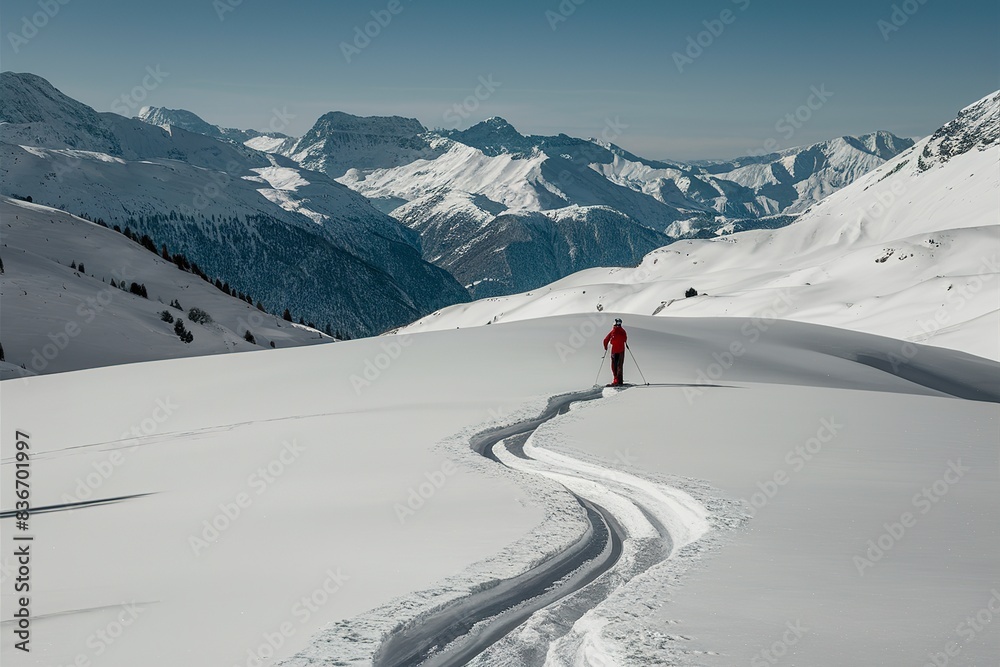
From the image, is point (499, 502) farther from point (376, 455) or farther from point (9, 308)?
point (9, 308)

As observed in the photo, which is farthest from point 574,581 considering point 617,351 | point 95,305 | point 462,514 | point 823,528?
point 95,305

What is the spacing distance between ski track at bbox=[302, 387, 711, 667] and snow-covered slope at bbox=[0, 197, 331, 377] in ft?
95.1

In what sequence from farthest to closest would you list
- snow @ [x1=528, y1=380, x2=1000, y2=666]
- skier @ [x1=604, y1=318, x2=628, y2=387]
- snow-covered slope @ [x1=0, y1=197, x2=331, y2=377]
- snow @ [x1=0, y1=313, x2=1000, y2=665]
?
1. snow-covered slope @ [x1=0, y1=197, x2=331, y2=377]
2. skier @ [x1=604, y1=318, x2=628, y2=387]
3. snow @ [x1=0, y1=313, x2=1000, y2=665]
4. snow @ [x1=528, y1=380, x2=1000, y2=666]

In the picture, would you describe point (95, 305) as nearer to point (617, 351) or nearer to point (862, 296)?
point (617, 351)

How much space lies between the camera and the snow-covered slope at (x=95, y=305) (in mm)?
37219

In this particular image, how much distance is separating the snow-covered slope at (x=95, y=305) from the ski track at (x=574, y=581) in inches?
1142

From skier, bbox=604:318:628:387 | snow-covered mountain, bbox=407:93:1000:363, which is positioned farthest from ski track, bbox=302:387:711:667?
snow-covered mountain, bbox=407:93:1000:363

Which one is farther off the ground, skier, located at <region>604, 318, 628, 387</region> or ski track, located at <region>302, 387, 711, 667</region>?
skier, located at <region>604, 318, 628, 387</region>

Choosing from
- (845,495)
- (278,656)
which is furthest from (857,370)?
(278,656)

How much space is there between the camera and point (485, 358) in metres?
27.4

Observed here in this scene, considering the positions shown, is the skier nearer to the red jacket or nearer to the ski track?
the red jacket

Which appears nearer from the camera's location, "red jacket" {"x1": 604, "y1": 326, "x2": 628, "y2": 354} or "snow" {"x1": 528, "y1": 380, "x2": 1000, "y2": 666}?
"snow" {"x1": 528, "y1": 380, "x2": 1000, "y2": 666}

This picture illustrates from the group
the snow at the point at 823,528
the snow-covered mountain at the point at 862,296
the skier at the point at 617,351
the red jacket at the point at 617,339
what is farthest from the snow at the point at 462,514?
the snow-covered mountain at the point at 862,296

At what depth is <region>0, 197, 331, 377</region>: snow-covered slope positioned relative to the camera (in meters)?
37.2
